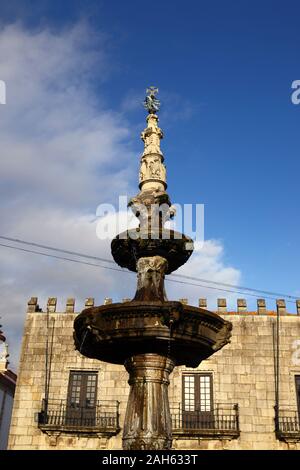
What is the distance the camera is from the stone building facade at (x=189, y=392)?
20859 millimetres

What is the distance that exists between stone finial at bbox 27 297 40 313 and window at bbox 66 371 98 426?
3.55 metres

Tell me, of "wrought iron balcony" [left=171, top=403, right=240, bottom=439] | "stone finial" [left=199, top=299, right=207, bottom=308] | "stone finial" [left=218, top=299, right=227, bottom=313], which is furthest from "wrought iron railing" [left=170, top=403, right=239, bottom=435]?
"stone finial" [left=199, top=299, right=207, bottom=308]

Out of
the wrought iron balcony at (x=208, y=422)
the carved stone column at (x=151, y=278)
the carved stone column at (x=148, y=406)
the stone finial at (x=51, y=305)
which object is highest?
the stone finial at (x=51, y=305)

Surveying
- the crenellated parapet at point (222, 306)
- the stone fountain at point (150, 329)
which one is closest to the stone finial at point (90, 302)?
the crenellated parapet at point (222, 306)

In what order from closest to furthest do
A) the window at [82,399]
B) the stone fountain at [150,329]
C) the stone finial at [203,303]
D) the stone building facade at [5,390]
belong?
the stone fountain at [150,329] < the window at [82,399] < the stone finial at [203,303] < the stone building facade at [5,390]

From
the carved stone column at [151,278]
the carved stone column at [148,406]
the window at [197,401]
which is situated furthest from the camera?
the window at [197,401]

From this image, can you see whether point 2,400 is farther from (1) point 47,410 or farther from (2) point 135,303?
(2) point 135,303

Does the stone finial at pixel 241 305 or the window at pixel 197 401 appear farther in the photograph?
the stone finial at pixel 241 305

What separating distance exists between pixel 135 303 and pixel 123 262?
7.97 feet

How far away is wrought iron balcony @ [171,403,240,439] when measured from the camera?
20.5 meters

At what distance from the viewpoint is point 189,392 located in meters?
21.9

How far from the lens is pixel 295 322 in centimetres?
2309

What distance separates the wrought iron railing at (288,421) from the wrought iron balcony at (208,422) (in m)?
1.72

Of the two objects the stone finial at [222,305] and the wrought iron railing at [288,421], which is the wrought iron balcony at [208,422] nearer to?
the wrought iron railing at [288,421]
